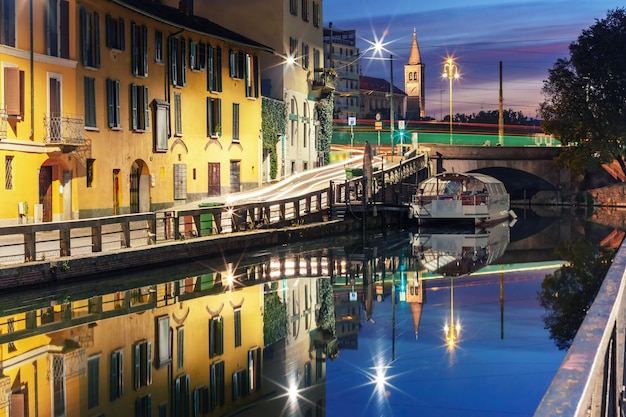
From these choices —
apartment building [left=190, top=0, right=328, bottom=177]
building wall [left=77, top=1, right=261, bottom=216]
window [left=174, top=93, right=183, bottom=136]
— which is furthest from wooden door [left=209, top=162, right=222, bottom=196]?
apartment building [left=190, top=0, right=328, bottom=177]

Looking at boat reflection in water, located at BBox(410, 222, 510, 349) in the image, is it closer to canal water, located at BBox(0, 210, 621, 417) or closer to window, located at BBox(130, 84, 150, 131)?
canal water, located at BBox(0, 210, 621, 417)

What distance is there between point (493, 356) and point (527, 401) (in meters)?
2.90

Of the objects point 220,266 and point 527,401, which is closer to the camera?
point 527,401

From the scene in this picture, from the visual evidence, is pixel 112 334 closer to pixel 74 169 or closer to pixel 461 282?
pixel 461 282

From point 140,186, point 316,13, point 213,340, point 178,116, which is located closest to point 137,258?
point 213,340

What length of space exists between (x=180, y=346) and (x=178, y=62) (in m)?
30.2

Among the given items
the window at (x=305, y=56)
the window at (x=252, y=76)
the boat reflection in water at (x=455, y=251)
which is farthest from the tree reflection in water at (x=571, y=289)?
the window at (x=305, y=56)

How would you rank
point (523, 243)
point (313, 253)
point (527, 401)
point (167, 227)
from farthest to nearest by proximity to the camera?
point (523, 243) < point (313, 253) < point (167, 227) < point (527, 401)

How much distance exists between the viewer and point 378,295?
71.5ft

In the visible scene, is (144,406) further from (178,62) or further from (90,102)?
(178,62)

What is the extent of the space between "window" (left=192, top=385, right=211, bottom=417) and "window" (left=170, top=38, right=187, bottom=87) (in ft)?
107

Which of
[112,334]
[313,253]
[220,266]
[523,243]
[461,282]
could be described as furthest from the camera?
[523,243]

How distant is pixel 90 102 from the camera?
36406 millimetres

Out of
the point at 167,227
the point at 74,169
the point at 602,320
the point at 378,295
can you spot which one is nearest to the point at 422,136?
the point at 74,169
